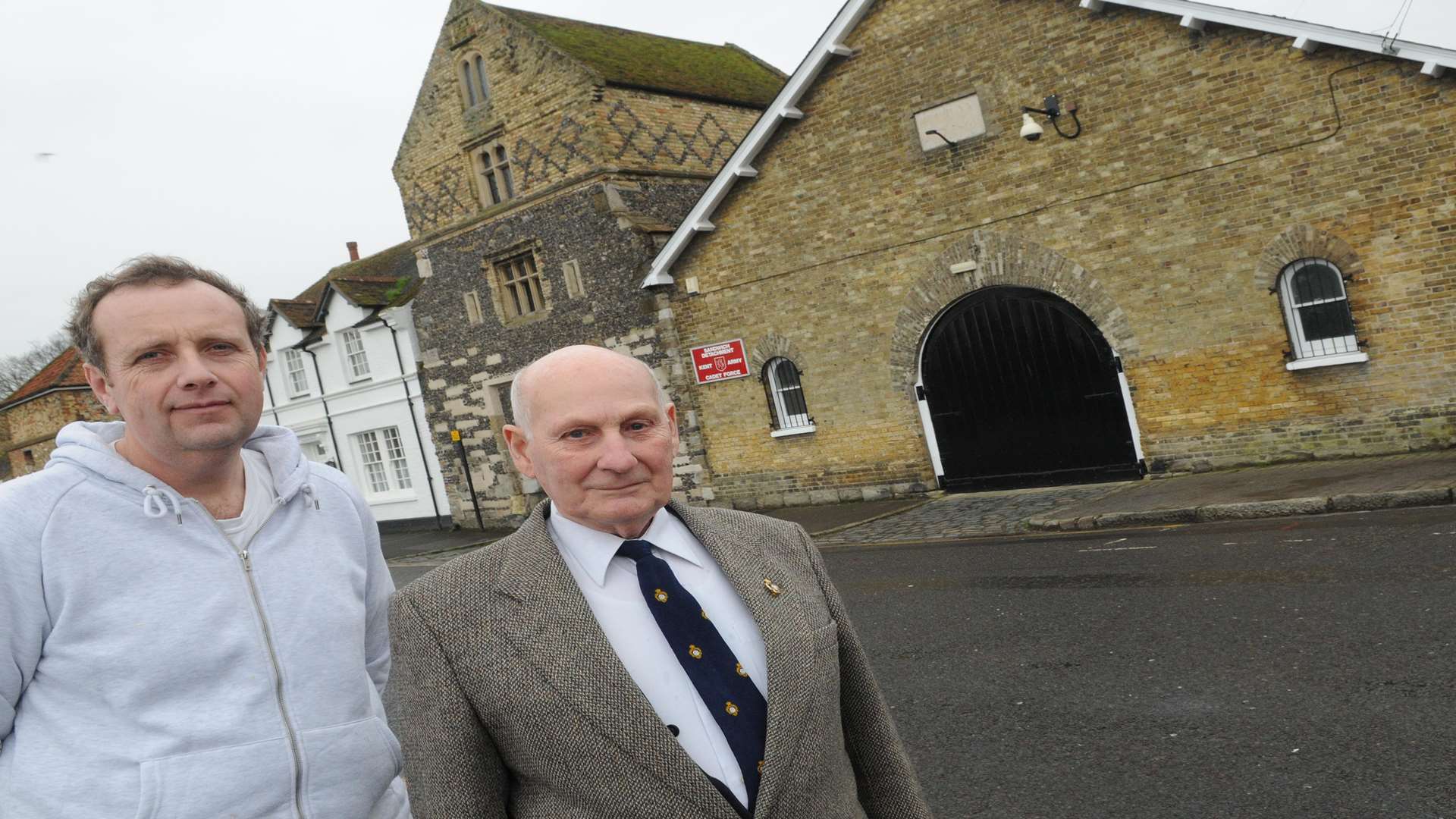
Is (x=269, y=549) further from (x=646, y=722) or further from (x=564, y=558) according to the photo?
(x=646, y=722)

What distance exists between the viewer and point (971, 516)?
45.4ft

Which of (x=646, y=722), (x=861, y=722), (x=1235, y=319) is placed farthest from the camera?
(x=1235, y=319)

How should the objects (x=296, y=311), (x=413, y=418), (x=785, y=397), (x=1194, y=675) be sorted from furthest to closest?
(x=296, y=311), (x=413, y=418), (x=785, y=397), (x=1194, y=675)

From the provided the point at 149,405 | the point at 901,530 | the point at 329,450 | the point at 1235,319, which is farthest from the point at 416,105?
the point at 149,405

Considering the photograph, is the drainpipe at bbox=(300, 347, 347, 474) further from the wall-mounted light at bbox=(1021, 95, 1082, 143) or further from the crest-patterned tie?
the crest-patterned tie

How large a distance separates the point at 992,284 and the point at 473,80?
1123 centimetres

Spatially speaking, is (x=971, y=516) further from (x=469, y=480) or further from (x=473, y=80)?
(x=473, y=80)

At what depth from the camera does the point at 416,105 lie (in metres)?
22.0

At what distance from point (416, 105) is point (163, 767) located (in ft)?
70.5

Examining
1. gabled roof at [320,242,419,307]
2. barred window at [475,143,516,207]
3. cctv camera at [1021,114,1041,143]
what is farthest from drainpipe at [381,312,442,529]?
cctv camera at [1021,114,1041,143]

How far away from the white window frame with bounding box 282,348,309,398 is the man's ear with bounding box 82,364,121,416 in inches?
1051

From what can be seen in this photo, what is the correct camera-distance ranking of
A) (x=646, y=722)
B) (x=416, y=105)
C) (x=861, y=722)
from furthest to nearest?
(x=416, y=105)
(x=861, y=722)
(x=646, y=722)

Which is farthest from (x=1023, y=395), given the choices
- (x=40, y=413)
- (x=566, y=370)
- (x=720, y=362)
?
(x=40, y=413)

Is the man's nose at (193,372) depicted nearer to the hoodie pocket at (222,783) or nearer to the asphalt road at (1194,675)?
the hoodie pocket at (222,783)
